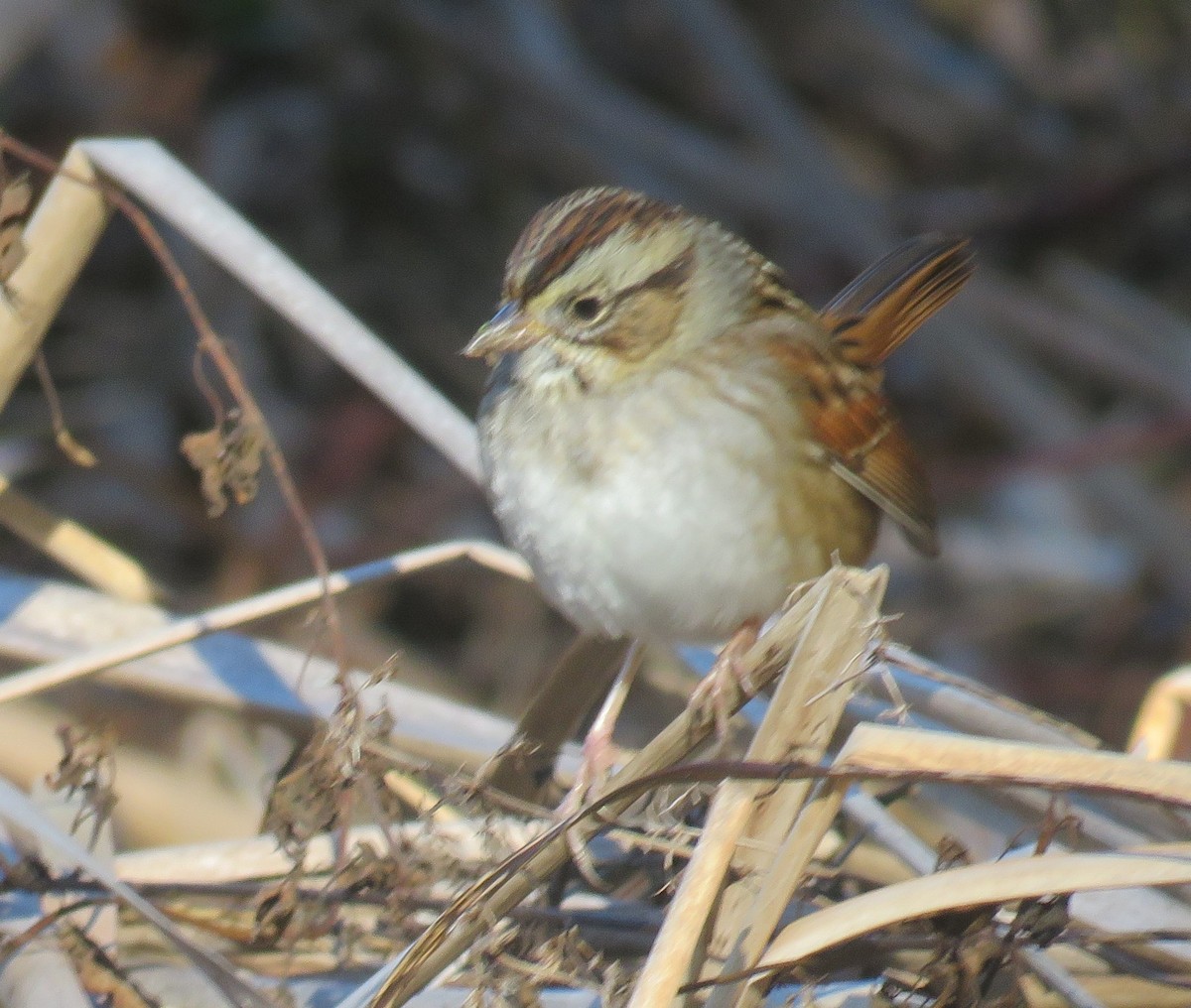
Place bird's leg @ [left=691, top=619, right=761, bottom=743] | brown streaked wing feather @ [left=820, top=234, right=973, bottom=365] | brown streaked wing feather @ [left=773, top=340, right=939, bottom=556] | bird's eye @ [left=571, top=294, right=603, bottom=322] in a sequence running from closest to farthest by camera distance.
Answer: bird's leg @ [left=691, top=619, right=761, bottom=743]
bird's eye @ [left=571, top=294, right=603, bottom=322]
brown streaked wing feather @ [left=773, top=340, right=939, bottom=556]
brown streaked wing feather @ [left=820, top=234, right=973, bottom=365]

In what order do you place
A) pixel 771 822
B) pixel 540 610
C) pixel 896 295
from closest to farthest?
1. pixel 771 822
2. pixel 896 295
3. pixel 540 610

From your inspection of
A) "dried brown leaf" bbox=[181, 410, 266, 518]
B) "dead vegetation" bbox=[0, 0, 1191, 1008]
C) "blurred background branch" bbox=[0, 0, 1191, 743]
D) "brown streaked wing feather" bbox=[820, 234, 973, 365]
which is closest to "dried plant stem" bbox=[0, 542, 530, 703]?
"dead vegetation" bbox=[0, 0, 1191, 1008]

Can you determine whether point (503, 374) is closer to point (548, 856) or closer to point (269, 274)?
point (269, 274)

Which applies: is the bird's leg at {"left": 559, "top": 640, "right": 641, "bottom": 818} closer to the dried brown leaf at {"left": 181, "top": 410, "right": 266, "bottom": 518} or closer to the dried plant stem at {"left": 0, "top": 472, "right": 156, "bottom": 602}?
the dried brown leaf at {"left": 181, "top": 410, "right": 266, "bottom": 518}

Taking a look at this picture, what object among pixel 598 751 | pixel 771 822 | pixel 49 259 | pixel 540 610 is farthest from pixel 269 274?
pixel 540 610

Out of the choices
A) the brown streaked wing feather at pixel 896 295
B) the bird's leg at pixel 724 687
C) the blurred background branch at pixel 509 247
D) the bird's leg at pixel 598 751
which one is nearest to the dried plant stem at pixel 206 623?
the bird's leg at pixel 598 751

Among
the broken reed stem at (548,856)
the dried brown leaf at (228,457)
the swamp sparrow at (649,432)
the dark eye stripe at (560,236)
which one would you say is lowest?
the broken reed stem at (548,856)

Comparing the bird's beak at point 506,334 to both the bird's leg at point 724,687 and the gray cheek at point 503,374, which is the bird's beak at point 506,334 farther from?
the bird's leg at point 724,687
